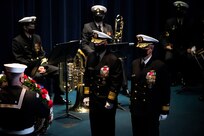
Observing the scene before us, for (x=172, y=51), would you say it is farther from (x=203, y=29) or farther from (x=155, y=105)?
(x=155, y=105)

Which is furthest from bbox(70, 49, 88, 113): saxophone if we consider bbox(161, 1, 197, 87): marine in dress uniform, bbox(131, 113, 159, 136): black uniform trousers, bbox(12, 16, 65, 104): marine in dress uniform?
bbox(131, 113, 159, 136): black uniform trousers

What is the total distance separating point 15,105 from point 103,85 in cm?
135

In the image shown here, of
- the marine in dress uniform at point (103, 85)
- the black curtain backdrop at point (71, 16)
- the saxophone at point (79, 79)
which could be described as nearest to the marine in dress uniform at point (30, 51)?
the black curtain backdrop at point (71, 16)

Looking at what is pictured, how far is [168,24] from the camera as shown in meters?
9.52

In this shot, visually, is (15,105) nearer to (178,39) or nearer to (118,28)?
(118,28)

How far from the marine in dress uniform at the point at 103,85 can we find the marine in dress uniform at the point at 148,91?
0.30 meters

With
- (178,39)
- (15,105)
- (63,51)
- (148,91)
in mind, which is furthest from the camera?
(178,39)

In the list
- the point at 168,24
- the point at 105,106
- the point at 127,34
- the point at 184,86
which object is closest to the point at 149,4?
the point at 127,34

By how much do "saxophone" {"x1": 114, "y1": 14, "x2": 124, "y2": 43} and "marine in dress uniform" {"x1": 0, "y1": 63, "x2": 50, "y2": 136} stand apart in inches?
178

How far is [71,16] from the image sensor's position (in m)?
9.40

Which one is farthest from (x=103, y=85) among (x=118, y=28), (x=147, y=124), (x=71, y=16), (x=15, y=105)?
(x=71, y=16)

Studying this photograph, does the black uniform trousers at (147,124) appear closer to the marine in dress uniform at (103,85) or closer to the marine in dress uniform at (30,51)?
the marine in dress uniform at (103,85)

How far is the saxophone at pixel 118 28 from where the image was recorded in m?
8.55

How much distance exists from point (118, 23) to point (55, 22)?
5.03 ft
